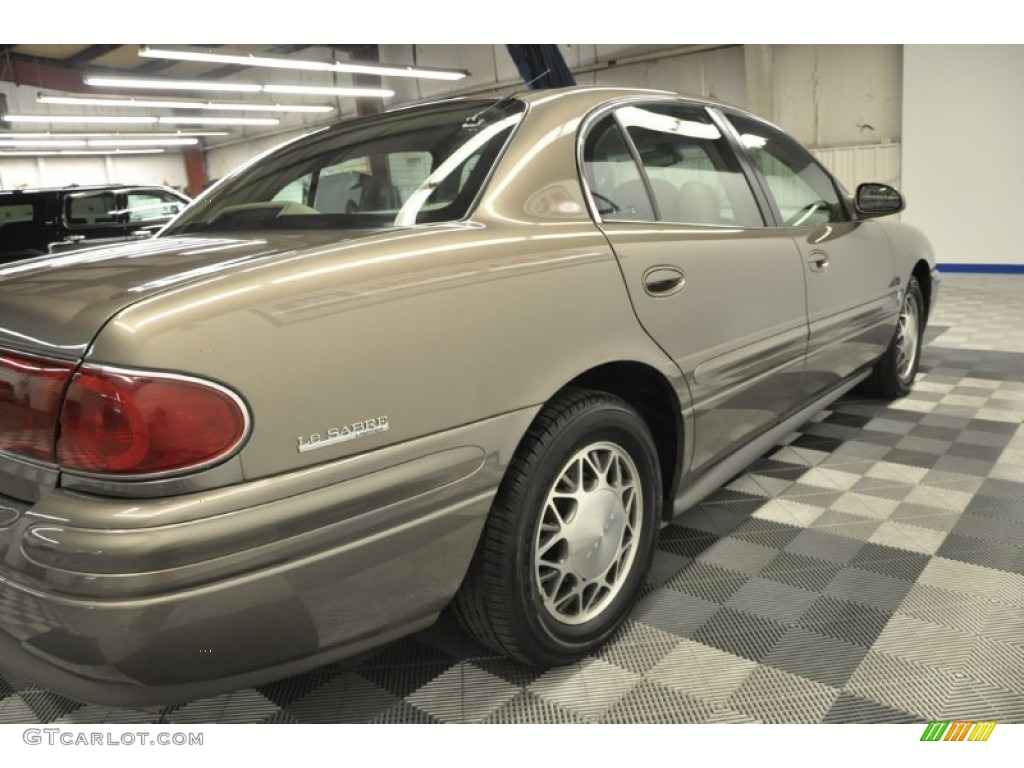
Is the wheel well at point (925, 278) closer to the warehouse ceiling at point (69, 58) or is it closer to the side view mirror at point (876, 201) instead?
the side view mirror at point (876, 201)

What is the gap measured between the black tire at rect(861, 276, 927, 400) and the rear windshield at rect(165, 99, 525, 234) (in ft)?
8.37

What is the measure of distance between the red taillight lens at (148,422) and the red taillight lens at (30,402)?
0.16 ft

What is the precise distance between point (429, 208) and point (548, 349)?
399 mm

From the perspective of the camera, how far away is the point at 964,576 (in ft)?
6.69

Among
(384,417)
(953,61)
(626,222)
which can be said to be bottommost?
(384,417)

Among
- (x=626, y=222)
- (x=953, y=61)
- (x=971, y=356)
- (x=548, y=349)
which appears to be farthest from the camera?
(x=953, y=61)

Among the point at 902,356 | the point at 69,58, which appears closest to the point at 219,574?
the point at 902,356

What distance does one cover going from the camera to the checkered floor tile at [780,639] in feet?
5.15

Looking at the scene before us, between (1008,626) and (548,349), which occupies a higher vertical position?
(548,349)

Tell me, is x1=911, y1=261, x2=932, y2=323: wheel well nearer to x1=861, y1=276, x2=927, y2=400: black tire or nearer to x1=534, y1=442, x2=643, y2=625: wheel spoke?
x1=861, y1=276, x2=927, y2=400: black tire

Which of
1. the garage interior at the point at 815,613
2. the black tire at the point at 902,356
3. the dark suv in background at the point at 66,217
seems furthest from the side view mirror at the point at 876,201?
the dark suv in background at the point at 66,217

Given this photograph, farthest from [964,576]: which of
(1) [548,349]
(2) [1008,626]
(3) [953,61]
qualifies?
(3) [953,61]

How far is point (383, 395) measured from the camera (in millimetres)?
1222

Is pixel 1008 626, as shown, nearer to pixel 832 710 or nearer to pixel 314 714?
pixel 832 710
